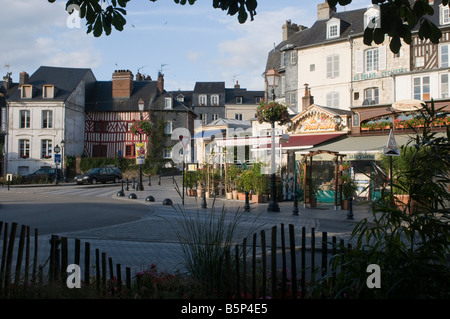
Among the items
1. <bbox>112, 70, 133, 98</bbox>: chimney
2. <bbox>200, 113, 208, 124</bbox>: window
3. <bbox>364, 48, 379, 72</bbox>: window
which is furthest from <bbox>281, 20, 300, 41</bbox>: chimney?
<bbox>200, 113, 208, 124</bbox>: window

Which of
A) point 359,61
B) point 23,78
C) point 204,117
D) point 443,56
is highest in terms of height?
point 23,78

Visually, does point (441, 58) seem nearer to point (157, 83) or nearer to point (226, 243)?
point (226, 243)

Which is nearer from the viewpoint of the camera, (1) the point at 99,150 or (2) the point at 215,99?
(1) the point at 99,150

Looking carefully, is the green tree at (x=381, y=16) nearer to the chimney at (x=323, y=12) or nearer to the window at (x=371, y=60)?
the window at (x=371, y=60)

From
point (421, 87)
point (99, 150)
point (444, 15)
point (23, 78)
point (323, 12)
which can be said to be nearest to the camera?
point (421, 87)

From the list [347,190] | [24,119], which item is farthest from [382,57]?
[24,119]

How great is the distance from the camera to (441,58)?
84.8 ft

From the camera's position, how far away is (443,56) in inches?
1014

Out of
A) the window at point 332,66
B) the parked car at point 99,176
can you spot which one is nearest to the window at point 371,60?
the window at point 332,66

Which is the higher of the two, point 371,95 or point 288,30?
point 288,30

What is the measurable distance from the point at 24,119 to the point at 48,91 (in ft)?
12.4

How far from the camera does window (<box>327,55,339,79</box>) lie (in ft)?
104

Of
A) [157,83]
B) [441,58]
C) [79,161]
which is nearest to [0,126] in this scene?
[79,161]

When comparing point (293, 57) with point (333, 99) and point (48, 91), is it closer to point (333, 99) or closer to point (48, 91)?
point (333, 99)
